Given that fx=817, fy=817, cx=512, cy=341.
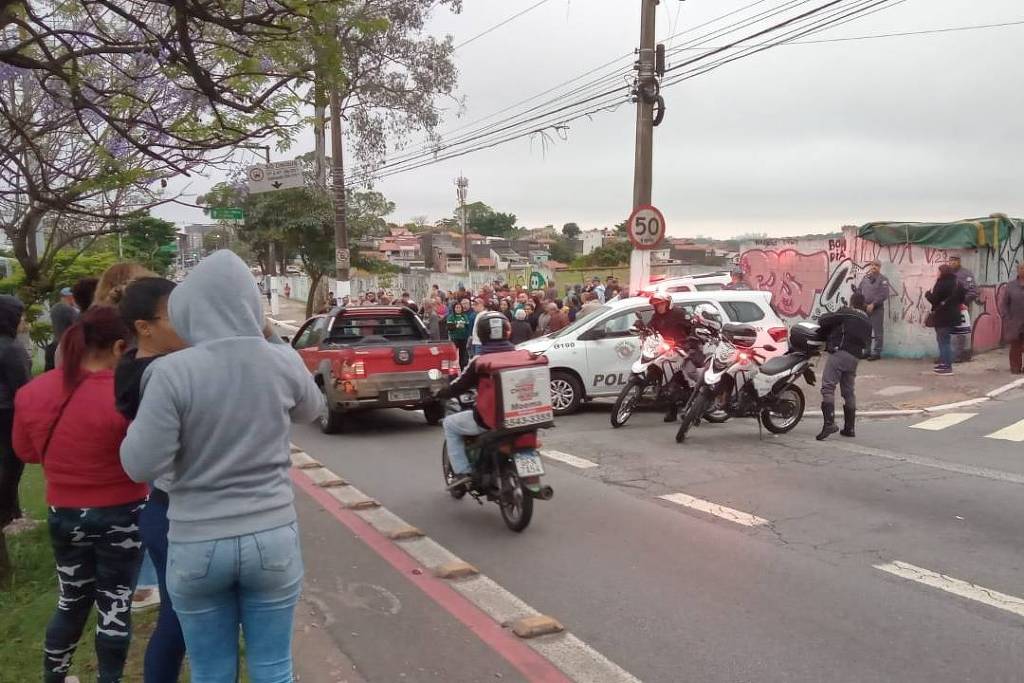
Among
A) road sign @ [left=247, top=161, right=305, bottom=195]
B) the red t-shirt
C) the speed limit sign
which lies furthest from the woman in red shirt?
the speed limit sign

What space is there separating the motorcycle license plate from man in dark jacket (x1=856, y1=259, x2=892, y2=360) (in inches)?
433

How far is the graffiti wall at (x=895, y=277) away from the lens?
1555 cm

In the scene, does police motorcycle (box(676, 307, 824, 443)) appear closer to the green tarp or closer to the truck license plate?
the truck license plate

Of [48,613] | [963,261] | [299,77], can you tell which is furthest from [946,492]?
[963,261]

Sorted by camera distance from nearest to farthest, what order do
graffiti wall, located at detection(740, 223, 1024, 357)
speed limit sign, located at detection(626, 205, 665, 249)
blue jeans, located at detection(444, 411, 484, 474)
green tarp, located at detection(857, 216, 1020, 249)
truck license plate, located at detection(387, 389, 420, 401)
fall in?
blue jeans, located at detection(444, 411, 484, 474), truck license plate, located at detection(387, 389, 420, 401), speed limit sign, located at detection(626, 205, 665, 249), green tarp, located at detection(857, 216, 1020, 249), graffiti wall, located at detection(740, 223, 1024, 357)

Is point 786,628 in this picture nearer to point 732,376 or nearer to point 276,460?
point 276,460

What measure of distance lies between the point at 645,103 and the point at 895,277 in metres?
6.16

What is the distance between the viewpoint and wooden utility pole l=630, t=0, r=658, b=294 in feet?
47.8

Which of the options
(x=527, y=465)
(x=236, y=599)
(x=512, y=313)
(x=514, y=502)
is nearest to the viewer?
(x=236, y=599)

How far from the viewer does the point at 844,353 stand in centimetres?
966

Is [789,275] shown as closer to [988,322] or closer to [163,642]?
[988,322]

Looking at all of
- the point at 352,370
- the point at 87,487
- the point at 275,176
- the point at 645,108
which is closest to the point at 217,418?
the point at 87,487

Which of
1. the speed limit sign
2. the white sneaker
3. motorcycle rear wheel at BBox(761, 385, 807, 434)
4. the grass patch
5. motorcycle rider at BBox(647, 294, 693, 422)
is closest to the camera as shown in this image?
the grass patch

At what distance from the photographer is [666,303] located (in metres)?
10.8
